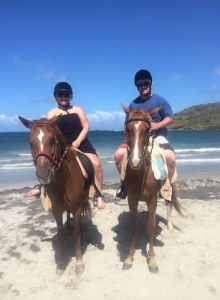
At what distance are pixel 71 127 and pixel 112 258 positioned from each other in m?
2.32

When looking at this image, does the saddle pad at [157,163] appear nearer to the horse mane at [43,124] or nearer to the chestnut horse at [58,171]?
the chestnut horse at [58,171]

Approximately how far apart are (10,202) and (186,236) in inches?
202

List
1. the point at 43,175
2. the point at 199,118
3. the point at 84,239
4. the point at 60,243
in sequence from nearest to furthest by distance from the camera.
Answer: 1. the point at 43,175
2. the point at 60,243
3. the point at 84,239
4. the point at 199,118

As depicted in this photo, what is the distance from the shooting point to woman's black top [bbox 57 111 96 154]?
5.10 meters

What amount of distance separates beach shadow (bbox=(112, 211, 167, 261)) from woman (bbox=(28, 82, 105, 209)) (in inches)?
33.1

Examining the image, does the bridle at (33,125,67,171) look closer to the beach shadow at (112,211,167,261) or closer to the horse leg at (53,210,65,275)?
the horse leg at (53,210,65,275)

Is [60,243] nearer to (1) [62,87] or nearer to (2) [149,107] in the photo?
(1) [62,87]

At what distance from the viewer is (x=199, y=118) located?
11438cm

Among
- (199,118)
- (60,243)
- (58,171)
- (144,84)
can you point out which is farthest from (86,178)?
(199,118)

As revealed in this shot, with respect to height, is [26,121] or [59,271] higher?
[26,121]

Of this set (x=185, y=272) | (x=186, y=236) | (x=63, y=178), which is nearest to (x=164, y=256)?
(x=185, y=272)

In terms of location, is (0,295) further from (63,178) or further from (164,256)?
(164,256)

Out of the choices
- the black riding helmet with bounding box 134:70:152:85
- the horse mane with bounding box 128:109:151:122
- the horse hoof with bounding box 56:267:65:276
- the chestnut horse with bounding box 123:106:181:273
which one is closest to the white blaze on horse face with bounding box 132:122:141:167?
the chestnut horse with bounding box 123:106:181:273

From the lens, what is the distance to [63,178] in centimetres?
417
